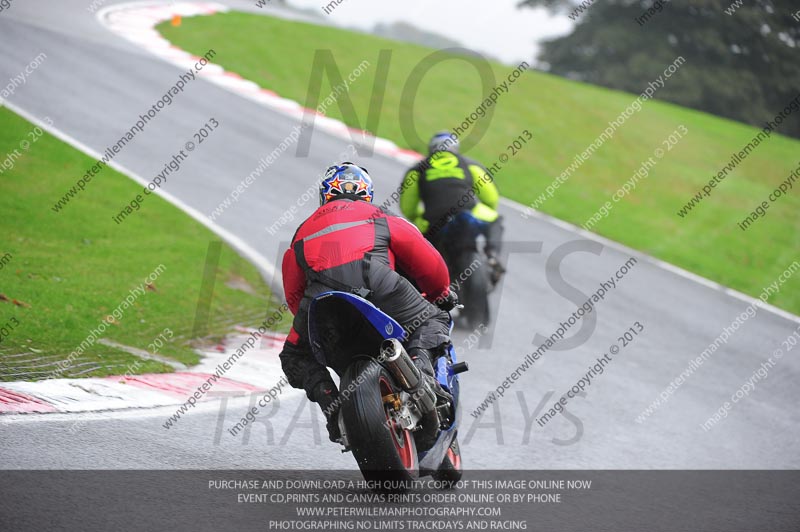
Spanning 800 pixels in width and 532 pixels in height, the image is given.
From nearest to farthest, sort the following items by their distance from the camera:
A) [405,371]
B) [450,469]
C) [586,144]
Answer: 1. [405,371]
2. [450,469]
3. [586,144]

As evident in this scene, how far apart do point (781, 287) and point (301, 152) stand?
28.6ft

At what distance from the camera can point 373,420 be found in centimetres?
469

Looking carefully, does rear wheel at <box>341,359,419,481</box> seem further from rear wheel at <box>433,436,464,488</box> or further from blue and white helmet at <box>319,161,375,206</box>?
blue and white helmet at <box>319,161,375,206</box>

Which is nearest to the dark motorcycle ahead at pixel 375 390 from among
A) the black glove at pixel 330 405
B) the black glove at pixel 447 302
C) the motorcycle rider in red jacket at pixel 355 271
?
the black glove at pixel 330 405

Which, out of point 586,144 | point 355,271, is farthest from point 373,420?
point 586,144

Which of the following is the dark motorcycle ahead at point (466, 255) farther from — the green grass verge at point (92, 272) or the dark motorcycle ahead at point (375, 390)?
the dark motorcycle ahead at point (375, 390)

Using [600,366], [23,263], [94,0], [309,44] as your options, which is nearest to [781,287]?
[600,366]

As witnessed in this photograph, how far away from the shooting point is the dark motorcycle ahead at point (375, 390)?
4.71 metres

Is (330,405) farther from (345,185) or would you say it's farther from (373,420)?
(345,185)

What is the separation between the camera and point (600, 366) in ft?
31.1

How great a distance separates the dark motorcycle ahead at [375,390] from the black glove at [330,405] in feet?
0.34

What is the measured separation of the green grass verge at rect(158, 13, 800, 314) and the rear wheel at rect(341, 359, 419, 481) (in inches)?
454

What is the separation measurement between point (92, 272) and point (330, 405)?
5166mm

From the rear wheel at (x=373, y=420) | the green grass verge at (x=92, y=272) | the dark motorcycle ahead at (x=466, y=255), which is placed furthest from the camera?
the dark motorcycle ahead at (x=466, y=255)
